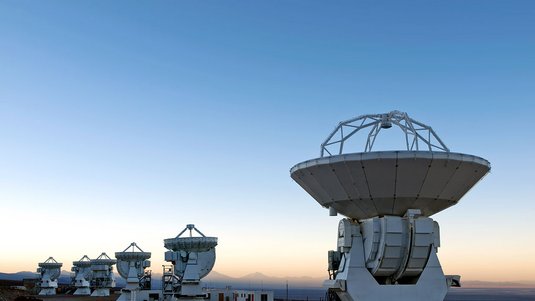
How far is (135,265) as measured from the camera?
81.2 metres

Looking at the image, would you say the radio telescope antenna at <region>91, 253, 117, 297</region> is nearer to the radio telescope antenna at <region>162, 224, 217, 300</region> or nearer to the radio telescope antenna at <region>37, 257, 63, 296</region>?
the radio telescope antenna at <region>37, 257, 63, 296</region>

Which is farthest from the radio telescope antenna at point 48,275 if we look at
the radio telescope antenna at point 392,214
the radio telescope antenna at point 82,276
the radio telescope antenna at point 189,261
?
the radio telescope antenna at point 392,214

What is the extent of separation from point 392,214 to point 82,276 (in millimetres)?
Answer: 94001

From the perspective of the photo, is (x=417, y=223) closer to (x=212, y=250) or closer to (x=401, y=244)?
(x=401, y=244)

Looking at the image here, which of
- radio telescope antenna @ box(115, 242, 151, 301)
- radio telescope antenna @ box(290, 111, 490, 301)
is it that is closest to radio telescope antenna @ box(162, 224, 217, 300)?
radio telescope antenna @ box(115, 242, 151, 301)

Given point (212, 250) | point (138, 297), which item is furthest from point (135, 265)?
point (212, 250)

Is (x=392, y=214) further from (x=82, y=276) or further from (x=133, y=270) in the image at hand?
(x=82, y=276)

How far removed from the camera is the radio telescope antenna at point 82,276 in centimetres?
10861

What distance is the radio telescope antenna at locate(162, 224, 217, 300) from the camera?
61.6m

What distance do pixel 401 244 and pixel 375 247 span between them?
1215 mm

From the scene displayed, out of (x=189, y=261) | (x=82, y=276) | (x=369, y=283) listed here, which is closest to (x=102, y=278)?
(x=82, y=276)

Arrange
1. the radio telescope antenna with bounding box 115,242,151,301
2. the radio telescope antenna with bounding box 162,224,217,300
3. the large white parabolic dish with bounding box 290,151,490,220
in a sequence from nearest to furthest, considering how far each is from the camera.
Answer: the large white parabolic dish with bounding box 290,151,490,220
the radio telescope antenna with bounding box 162,224,217,300
the radio telescope antenna with bounding box 115,242,151,301

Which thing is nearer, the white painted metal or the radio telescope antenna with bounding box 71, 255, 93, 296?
the white painted metal

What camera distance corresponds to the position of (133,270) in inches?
2968
